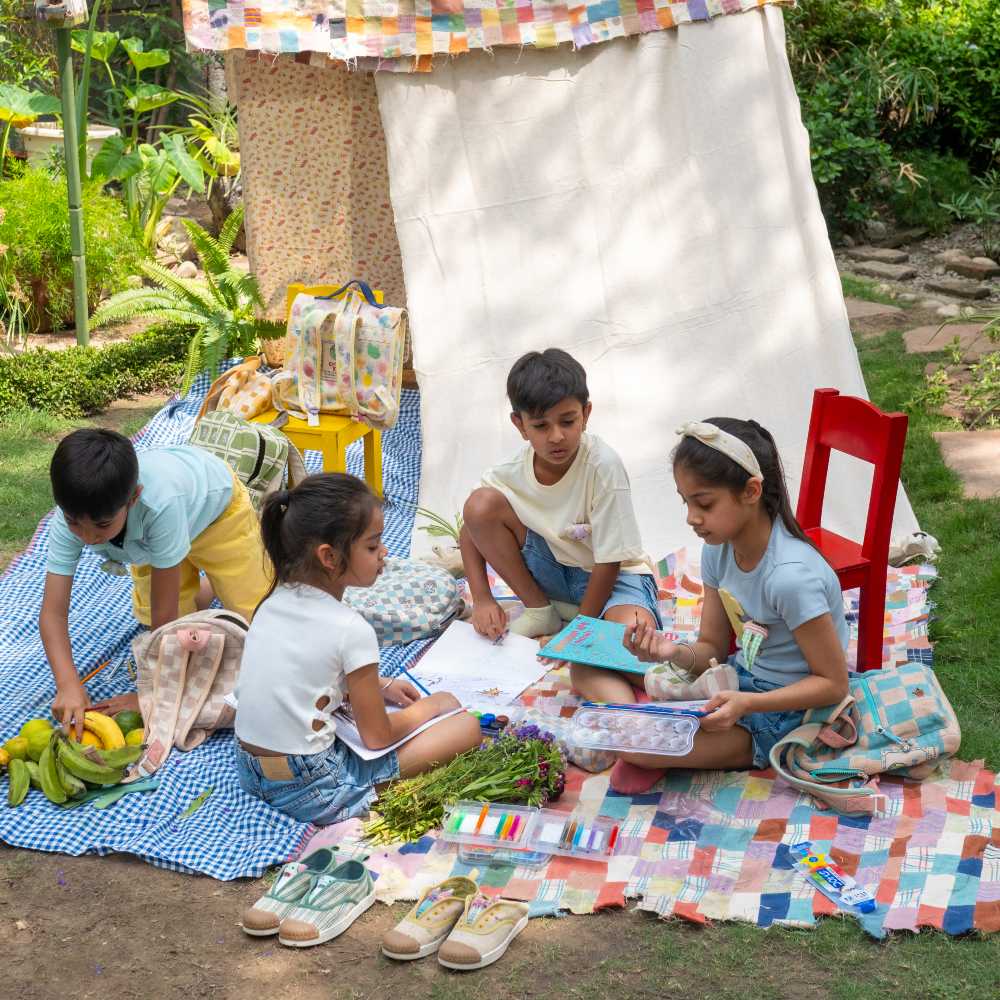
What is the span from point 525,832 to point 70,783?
1.26m

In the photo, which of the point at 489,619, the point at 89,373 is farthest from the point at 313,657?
the point at 89,373

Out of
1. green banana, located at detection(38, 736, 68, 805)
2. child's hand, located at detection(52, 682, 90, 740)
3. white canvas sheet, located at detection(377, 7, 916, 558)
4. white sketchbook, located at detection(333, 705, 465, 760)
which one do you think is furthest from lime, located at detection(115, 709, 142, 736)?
white canvas sheet, located at detection(377, 7, 916, 558)

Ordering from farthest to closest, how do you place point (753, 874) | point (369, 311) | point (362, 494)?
1. point (369, 311)
2. point (362, 494)
3. point (753, 874)

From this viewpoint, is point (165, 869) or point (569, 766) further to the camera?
point (569, 766)

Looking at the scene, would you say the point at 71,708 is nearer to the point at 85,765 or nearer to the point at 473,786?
the point at 85,765

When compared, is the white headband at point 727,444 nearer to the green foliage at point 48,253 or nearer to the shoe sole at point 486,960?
the shoe sole at point 486,960

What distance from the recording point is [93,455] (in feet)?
11.3

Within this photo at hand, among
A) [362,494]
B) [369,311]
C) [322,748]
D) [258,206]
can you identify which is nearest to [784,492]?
[362,494]

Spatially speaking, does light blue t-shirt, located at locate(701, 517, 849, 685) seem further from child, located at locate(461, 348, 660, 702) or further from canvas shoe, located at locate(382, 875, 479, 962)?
canvas shoe, located at locate(382, 875, 479, 962)

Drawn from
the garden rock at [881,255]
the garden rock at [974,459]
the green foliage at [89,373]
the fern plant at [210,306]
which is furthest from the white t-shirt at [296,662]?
the garden rock at [881,255]

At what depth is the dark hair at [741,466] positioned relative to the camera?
3.22 meters

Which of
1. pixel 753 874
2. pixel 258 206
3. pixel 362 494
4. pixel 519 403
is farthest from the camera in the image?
pixel 258 206

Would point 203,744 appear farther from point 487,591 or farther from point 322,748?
point 487,591

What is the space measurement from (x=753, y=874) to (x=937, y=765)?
69 cm
